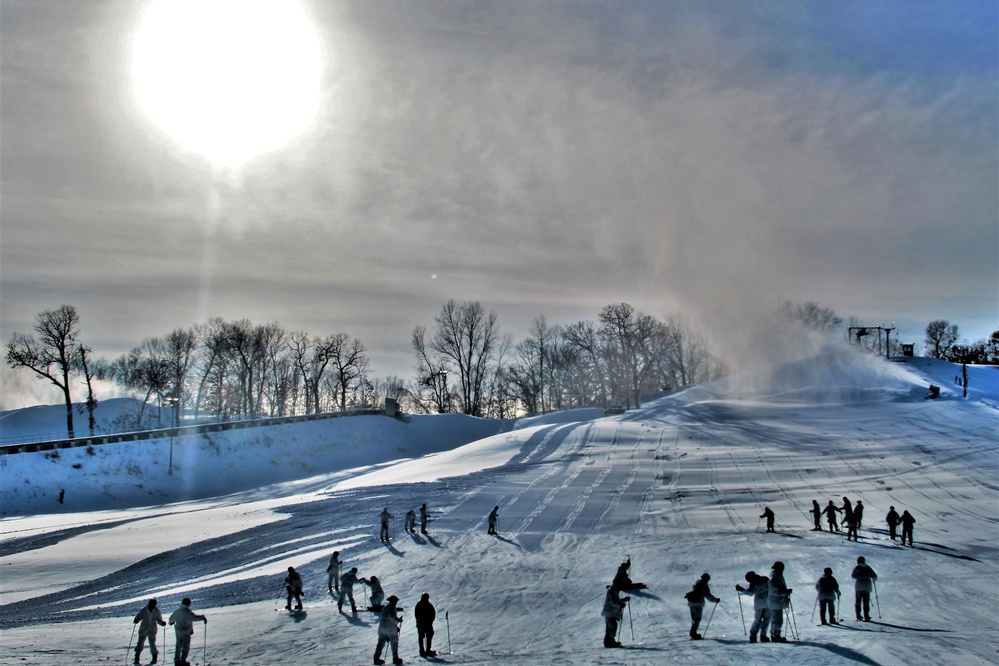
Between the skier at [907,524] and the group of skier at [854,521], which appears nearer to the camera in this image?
the skier at [907,524]

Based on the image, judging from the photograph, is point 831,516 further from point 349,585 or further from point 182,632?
point 182,632

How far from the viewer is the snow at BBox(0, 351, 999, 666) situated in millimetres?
12438

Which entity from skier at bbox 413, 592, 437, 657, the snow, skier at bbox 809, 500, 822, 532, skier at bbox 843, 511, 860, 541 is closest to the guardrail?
the snow

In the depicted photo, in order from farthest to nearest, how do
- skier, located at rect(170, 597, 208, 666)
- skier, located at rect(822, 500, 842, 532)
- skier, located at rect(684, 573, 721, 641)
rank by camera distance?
skier, located at rect(822, 500, 842, 532)
skier, located at rect(684, 573, 721, 641)
skier, located at rect(170, 597, 208, 666)

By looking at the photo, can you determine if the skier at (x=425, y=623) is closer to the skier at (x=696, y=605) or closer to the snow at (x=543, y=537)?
the snow at (x=543, y=537)

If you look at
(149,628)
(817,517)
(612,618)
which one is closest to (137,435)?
(149,628)

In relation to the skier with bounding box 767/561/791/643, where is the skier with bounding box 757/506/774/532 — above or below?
below

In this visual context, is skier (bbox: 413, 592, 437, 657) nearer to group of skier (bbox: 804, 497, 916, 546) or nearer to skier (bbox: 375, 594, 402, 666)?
skier (bbox: 375, 594, 402, 666)

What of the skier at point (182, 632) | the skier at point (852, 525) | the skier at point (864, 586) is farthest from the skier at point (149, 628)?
the skier at point (852, 525)

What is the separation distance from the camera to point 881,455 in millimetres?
31172

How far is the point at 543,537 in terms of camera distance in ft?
66.8

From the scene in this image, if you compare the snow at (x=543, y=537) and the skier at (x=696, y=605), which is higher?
the skier at (x=696, y=605)

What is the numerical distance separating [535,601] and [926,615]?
764 centimetres

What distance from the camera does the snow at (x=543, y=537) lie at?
12.4m
